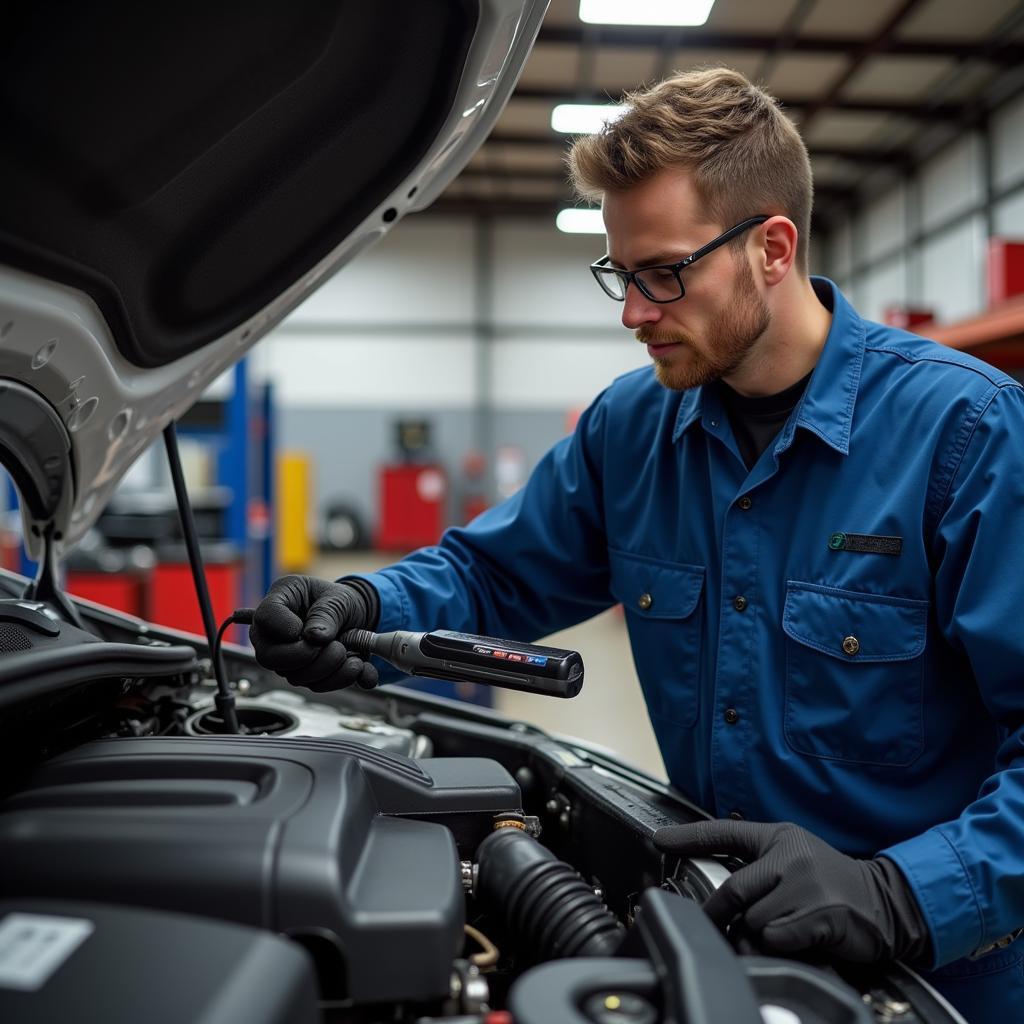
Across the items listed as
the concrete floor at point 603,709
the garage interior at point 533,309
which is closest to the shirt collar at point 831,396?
the concrete floor at point 603,709

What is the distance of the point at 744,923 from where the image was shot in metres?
0.80

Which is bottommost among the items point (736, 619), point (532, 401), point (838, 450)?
point (736, 619)

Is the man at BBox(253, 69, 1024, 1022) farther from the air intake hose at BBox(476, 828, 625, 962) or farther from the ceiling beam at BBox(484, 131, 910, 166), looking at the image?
the ceiling beam at BBox(484, 131, 910, 166)

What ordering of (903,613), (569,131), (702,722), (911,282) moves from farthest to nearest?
(911,282) → (569,131) → (702,722) → (903,613)

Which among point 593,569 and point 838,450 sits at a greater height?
point 838,450

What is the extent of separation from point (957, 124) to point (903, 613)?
7.78m

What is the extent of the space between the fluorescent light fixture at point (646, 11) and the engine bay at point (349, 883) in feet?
15.5

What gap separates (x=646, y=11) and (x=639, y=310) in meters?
4.34

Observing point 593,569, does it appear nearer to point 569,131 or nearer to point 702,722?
point 702,722

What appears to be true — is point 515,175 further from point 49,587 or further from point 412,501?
point 49,587

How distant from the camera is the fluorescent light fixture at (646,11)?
4.73 m

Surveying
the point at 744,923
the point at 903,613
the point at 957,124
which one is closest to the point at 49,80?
the point at 744,923

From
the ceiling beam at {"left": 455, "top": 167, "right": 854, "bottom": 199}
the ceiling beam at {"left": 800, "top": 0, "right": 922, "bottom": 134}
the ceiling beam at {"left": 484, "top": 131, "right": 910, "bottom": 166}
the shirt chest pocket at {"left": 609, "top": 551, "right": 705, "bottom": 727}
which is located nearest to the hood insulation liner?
the shirt chest pocket at {"left": 609, "top": 551, "right": 705, "bottom": 727}

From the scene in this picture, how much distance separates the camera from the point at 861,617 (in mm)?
1096
